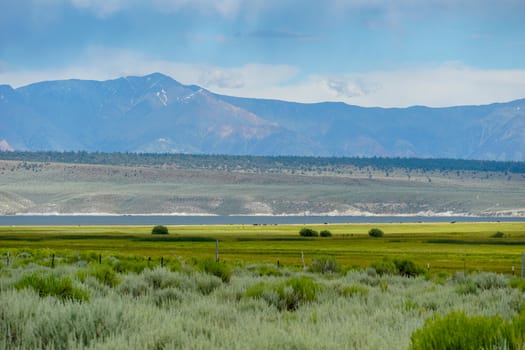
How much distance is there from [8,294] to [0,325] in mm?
2142

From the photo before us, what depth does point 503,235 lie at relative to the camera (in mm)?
92750

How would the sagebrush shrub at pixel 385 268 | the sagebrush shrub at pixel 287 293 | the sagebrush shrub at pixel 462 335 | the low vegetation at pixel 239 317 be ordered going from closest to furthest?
the sagebrush shrub at pixel 462 335
the low vegetation at pixel 239 317
the sagebrush shrub at pixel 287 293
the sagebrush shrub at pixel 385 268

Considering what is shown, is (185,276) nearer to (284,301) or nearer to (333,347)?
(284,301)

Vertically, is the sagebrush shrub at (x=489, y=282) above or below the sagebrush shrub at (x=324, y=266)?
A: above

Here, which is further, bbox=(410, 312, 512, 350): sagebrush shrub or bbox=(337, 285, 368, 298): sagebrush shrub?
bbox=(337, 285, 368, 298): sagebrush shrub

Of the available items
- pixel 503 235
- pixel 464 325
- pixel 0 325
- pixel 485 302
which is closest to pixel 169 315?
pixel 0 325

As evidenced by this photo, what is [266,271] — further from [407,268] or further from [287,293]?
[287,293]

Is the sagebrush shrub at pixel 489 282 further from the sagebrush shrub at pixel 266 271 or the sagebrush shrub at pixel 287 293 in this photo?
the sagebrush shrub at pixel 287 293

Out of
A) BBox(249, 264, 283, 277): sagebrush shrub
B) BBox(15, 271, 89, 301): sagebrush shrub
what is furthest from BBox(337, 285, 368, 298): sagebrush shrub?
BBox(249, 264, 283, 277): sagebrush shrub

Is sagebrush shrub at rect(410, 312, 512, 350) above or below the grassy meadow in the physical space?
above

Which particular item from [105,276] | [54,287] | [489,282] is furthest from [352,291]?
[54,287]

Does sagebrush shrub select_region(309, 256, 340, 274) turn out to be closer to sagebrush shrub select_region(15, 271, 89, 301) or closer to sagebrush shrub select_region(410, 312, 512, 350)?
sagebrush shrub select_region(15, 271, 89, 301)

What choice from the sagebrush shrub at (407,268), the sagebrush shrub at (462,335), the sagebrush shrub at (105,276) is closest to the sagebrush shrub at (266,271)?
the sagebrush shrub at (407,268)

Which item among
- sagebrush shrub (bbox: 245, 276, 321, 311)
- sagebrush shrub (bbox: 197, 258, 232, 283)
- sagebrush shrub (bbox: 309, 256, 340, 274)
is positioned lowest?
sagebrush shrub (bbox: 309, 256, 340, 274)
